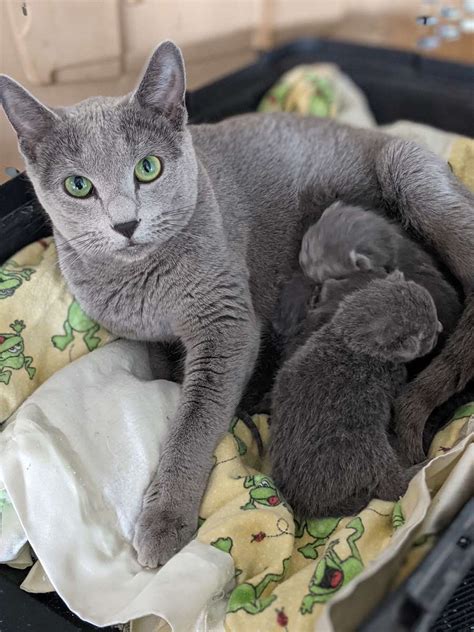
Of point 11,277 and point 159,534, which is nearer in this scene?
point 159,534

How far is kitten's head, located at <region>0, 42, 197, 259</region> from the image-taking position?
1.23m

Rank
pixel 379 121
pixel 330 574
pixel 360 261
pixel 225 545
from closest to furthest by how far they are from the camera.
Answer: pixel 330 574, pixel 225 545, pixel 360 261, pixel 379 121

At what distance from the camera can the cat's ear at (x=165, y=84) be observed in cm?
126

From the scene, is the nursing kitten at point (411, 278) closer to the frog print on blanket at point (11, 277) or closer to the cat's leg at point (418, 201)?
the cat's leg at point (418, 201)

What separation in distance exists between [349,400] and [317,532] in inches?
9.9

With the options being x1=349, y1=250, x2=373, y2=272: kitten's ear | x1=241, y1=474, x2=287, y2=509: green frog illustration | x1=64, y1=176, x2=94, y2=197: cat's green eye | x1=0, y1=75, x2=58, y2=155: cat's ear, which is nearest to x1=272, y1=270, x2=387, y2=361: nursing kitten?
x1=349, y1=250, x2=373, y2=272: kitten's ear

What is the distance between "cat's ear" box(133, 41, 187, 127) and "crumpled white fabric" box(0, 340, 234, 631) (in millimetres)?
566

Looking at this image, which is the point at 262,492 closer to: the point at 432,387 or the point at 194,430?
the point at 194,430

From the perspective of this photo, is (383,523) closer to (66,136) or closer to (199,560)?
(199,560)

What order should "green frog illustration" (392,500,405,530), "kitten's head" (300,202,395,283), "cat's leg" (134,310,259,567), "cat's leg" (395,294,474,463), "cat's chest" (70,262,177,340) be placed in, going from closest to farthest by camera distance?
"green frog illustration" (392,500,405,530)
"cat's leg" (134,310,259,567)
"cat's leg" (395,294,474,463)
"cat's chest" (70,262,177,340)
"kitten's head" (300,202,395,283)

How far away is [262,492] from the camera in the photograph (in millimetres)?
1233

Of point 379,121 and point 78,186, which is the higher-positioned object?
point 78,186

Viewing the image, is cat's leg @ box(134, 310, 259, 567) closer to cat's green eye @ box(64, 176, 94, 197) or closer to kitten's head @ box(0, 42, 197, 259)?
kitten's head @ box(0, 42, 197, 259)

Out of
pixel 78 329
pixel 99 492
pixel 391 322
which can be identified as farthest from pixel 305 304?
pixel 99 492
